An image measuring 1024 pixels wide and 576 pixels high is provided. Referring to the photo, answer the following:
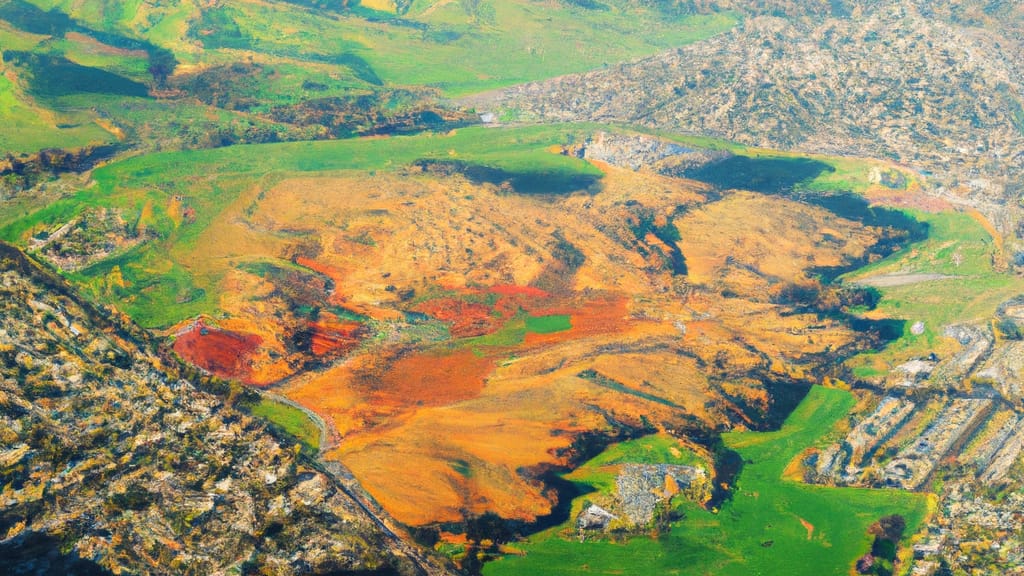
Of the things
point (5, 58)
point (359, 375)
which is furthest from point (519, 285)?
point (5, 58)

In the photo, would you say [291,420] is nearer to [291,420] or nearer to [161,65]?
[291,420]

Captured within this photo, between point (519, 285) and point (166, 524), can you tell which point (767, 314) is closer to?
point (519, 285)

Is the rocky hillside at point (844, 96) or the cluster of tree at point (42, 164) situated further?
the rocky hillside at point (844, 96)

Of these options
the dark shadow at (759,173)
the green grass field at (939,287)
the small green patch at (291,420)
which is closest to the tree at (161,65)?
the small green patch at (291,420)

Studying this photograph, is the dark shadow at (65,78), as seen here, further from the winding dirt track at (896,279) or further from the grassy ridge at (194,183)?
the winding dirt track at (896,279)

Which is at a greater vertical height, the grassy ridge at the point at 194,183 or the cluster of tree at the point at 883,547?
the grassy ridge at the point at 194,183

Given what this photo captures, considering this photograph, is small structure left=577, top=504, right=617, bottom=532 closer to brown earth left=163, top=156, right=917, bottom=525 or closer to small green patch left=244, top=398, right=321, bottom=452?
brown earth left=163, top=156, right=917, bottom=525
